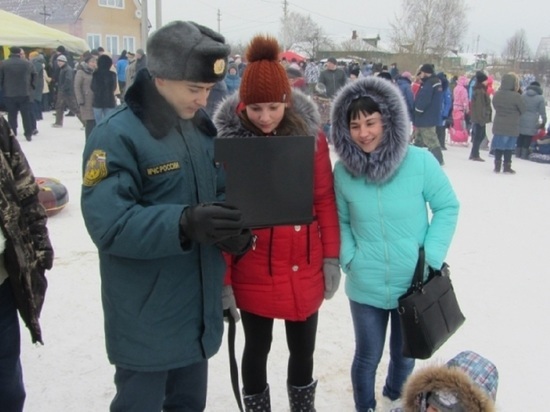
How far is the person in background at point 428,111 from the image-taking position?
9406mm

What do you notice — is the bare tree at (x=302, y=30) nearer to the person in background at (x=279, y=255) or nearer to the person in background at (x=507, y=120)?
the person in background at (x=507, y=120)

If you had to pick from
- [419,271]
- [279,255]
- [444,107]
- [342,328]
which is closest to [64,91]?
[444,107]

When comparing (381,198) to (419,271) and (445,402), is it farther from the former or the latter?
(445,402)

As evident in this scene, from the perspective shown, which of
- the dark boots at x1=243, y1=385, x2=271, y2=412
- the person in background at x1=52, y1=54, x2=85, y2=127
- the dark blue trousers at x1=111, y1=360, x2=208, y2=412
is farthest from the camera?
the person in background at x1=52, y1=54, x2=85, y2=127

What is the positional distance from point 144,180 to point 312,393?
4.49 ft

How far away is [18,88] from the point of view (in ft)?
34.8

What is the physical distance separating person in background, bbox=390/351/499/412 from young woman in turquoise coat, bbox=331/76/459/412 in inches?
14.5

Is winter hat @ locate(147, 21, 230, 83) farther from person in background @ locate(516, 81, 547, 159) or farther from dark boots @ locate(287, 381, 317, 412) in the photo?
person in background @ locate(516, 81, 547, 159)

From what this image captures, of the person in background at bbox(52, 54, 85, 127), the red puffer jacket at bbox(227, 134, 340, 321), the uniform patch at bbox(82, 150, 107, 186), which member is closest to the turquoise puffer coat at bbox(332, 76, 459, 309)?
the red puffer jacket at bbox(227, 134, 340, 321)

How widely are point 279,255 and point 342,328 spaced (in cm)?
159

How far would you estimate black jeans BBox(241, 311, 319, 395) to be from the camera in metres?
2.34

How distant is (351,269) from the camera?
→ 240 cm

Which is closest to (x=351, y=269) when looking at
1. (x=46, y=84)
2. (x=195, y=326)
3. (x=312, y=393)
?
(x=312, y=393)

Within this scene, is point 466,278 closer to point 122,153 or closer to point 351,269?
point 351,269
